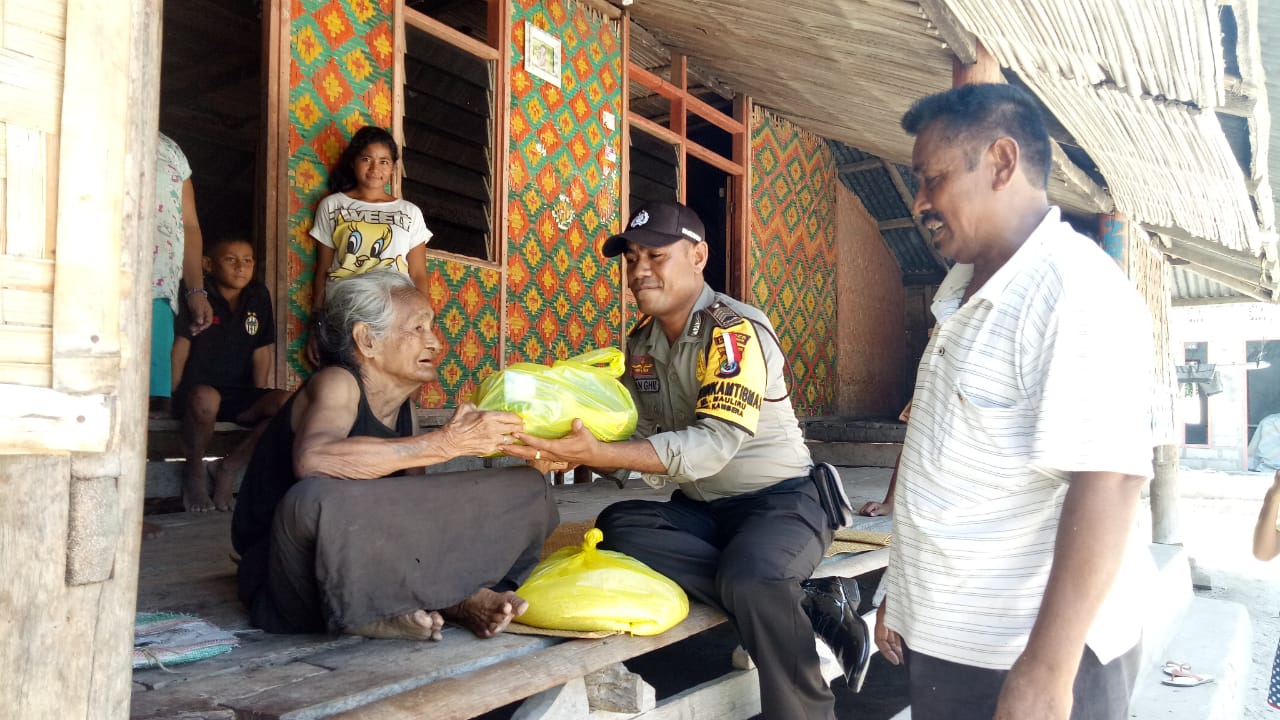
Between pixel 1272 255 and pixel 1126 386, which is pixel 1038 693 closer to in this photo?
pixel 1126 386

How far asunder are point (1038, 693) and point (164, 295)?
148 inches

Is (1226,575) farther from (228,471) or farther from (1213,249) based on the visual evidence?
(228,471)

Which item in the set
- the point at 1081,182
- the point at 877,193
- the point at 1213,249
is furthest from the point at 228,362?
the point at 877,193

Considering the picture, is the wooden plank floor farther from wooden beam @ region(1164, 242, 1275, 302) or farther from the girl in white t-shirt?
wooden beam @ region(1164, 242, 1275, 302)

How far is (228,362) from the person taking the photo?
14.2 feet

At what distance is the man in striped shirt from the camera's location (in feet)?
4.56

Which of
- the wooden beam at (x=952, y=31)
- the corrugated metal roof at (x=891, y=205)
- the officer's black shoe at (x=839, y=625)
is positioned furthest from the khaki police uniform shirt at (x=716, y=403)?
the corrugated metal roof at (x=891, y=205)

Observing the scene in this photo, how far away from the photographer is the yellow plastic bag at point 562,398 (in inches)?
93.0

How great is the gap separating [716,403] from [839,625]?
0.73m

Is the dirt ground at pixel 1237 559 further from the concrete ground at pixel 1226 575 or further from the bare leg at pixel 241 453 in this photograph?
the bare leg at pixel 241 453

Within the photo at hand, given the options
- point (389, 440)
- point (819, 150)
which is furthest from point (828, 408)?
point (389, 440)

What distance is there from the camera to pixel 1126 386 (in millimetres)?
1418

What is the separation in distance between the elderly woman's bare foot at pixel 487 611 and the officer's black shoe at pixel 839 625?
0.85 metres

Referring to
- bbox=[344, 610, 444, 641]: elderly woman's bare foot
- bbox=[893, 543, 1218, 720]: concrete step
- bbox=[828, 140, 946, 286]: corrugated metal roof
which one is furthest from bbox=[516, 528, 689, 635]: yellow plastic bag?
bbox=[828, 140, 946, 286]: corrugated metal roof
